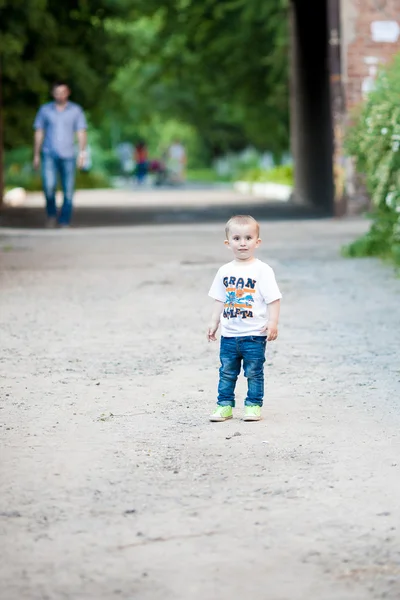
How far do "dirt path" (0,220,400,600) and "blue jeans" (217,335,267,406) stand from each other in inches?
4.9

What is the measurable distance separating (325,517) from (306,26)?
26149 millimetres

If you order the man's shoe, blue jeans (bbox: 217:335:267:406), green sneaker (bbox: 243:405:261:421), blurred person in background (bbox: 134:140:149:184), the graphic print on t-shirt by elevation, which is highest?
the graphic print on t-shirt

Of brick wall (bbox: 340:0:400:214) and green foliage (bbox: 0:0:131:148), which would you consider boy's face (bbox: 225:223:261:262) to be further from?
green foliage (bbox: 0:0:131:148)

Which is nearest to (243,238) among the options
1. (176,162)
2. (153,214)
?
(153,214)

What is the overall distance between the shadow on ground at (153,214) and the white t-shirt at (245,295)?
591 inches

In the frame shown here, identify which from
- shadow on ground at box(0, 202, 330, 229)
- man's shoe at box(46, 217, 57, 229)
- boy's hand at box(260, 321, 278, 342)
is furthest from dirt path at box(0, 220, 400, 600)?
shadow on ground at box(0, 202, 330, 229)

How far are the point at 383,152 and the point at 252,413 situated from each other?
758 cm

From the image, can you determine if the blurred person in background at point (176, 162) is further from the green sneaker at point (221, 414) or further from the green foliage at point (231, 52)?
the green sneaker at point (221, 414)

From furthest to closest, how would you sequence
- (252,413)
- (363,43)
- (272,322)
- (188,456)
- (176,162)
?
(176,162)
(363,43)
(272,322)
(252,413)
(188,456)

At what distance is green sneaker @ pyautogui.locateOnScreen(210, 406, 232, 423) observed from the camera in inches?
277

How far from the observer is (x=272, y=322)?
718 cm

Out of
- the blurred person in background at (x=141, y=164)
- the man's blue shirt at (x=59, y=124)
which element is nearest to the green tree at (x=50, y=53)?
the man's blue shirt at (x=59, y=124)

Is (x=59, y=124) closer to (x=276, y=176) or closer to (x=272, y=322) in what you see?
(x=272, y=322)

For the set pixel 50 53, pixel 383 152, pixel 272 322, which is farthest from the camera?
pixel 50 53
